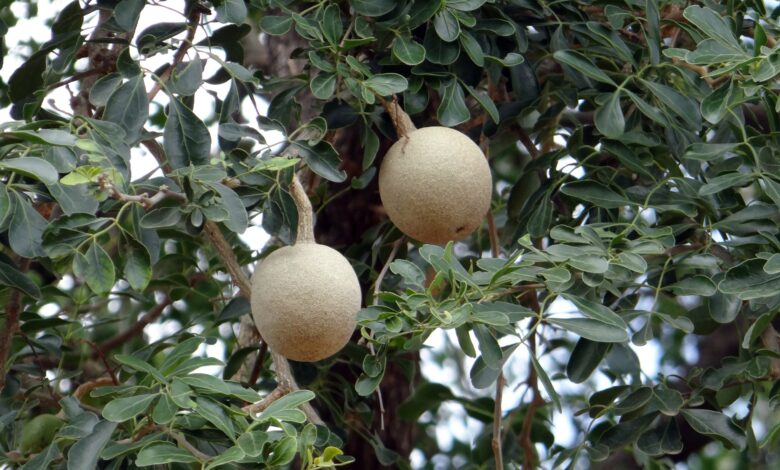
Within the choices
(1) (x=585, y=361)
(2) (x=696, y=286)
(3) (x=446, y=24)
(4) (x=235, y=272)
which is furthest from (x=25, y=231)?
(2) (x=696, y=286)

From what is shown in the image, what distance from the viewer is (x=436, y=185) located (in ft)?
5.56

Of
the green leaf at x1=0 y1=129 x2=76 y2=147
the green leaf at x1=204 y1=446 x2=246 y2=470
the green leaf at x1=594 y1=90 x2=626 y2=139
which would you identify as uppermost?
the green leaf at x1=0 y1=129 x2=76 y2=147

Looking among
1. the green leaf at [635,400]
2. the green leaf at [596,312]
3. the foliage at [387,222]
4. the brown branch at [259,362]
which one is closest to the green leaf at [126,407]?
the foliage at [387,222]

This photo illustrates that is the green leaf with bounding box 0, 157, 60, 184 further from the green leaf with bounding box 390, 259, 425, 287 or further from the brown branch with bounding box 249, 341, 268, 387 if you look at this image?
the brown branch with bounding box 249, 341, 268, 387

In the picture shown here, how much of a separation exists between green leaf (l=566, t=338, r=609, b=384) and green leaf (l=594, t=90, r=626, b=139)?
0.32 m

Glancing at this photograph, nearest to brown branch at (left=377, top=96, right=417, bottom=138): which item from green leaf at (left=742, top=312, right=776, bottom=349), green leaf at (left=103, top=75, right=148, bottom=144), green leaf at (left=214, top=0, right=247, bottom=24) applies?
green leaf at (left=214, top=0, right=247, bottom=24)

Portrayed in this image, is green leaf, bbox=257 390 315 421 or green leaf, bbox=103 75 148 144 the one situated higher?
green leaf, bbox=103 75 148 144

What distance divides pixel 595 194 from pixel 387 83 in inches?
14.9

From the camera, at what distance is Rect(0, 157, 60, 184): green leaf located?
1408mm

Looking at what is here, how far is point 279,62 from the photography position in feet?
9.05

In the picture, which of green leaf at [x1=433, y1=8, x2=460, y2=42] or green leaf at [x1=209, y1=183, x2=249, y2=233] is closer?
green leaf at [x1=209, y1=183, x2=249, y2=233]

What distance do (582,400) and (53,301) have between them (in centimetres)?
152

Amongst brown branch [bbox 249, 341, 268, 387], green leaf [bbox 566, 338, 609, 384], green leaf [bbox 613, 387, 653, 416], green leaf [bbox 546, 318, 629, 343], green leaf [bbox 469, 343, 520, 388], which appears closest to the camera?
green leaf [bbox 546, 318, 629, 343]

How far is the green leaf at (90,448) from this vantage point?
4.94ft
